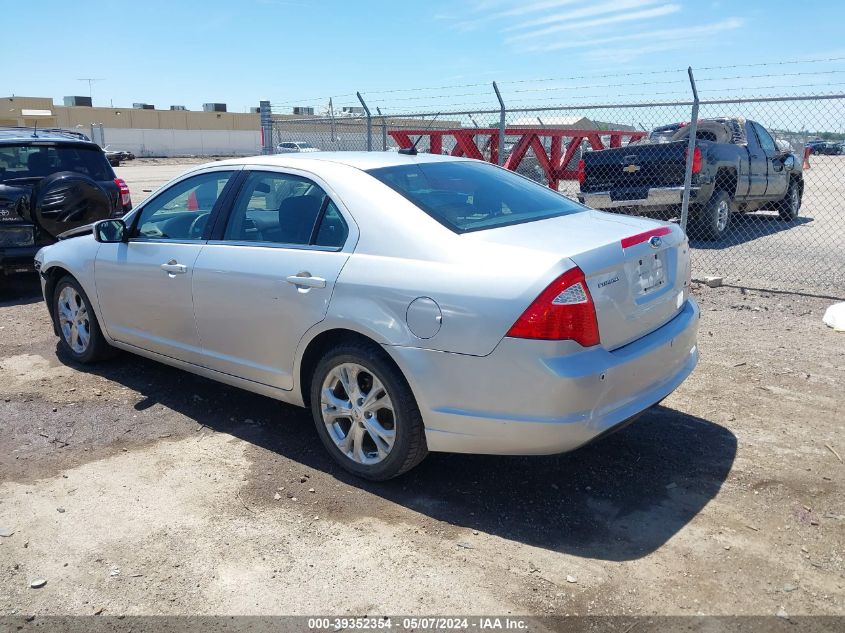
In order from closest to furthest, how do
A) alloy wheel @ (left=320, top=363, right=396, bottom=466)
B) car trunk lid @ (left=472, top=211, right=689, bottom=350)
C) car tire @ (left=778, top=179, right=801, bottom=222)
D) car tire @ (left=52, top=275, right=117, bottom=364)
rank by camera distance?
car trunk lid @ (left=472, top=211, right=689, bottom=350)
alloy wheel @ (left=320, top=363, right=396, bottom=466)
car tire @ (left=52, top=275, right=117, bottom=364)
car tire @ (left=778, top=179, right=801, bottom=222)

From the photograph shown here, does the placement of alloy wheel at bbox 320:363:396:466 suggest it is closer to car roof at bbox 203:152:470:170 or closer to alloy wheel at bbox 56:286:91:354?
car roof at bbox 203:152:470:170

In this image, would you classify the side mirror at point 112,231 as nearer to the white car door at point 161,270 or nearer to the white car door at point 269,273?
the white car door at point 161,270

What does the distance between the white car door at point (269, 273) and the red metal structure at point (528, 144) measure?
28.2 ft

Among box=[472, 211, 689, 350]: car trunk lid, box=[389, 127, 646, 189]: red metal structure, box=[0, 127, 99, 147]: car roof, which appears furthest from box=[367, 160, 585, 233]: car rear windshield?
box=[389, 127, 646, 189]: red metal structure

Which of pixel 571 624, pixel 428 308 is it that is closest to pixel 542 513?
pixel 571 624

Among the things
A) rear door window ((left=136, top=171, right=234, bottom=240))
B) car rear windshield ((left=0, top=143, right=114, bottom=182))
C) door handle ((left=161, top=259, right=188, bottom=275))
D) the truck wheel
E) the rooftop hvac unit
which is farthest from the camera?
the rooftop hvac unit

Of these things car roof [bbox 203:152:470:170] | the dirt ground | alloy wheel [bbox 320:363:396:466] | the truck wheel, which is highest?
car roof [bbox 203:152:470:170]

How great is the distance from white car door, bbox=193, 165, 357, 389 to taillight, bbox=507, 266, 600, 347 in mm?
1086

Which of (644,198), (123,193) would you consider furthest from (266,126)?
(644,198)

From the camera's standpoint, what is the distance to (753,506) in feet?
11.4

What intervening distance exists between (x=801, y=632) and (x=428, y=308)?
1.89 meters

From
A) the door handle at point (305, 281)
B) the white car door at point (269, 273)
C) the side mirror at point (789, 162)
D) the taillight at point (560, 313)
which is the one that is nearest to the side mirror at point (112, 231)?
the white car door at point (269, 273)

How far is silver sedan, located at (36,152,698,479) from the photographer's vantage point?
3.16m

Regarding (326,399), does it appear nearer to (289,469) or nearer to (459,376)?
(289,469)
